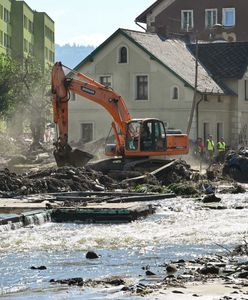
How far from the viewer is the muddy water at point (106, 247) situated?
51.9ft

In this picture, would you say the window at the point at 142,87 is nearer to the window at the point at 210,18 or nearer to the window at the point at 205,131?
the window at the point at 205,131

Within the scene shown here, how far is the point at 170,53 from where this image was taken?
66188mm

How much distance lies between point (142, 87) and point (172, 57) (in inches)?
117

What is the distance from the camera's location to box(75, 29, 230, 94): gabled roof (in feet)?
208

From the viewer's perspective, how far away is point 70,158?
1629 inches

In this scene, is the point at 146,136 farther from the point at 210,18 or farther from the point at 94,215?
the point at 210,18

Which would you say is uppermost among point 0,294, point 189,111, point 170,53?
point 170,53

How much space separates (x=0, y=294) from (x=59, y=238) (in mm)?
7312

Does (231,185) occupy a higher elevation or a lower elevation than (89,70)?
lower

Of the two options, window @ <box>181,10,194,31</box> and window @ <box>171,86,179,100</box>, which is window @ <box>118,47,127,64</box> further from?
window @ <box>181,10,194,31</box>

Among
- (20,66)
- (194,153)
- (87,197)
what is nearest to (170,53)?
(194,153)

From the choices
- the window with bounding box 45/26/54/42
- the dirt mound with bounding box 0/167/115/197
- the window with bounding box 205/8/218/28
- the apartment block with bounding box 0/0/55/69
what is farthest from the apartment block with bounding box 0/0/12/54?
the dirt mound with bounding box 0/167/115/197

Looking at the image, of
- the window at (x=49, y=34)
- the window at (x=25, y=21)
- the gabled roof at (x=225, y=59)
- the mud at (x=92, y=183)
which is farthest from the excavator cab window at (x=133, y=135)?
the window at (x=49, y=34)

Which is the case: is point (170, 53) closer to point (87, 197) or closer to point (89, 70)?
point (89, 70)
